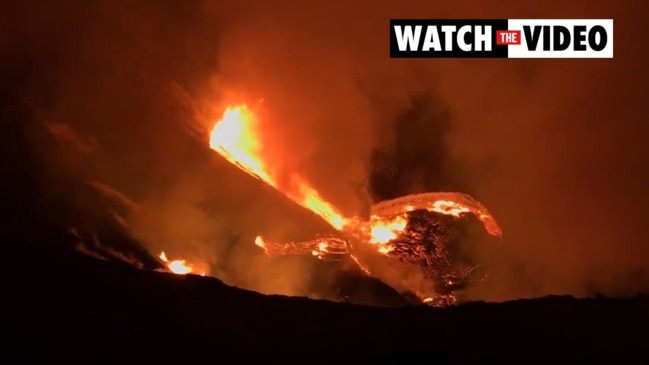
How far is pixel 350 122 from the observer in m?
17.2

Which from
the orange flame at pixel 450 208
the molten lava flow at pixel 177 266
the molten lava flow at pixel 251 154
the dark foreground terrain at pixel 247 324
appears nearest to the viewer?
the dark foreground terrain at pixel 247 324

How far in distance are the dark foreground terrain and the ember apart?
4.58 meters

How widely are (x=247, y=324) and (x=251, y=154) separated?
6.77m

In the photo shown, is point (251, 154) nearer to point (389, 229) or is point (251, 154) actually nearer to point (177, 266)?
point (177, 266)

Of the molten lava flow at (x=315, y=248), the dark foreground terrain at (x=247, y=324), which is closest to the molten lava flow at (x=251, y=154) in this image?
the molten lava flow at (x=315, y=248)

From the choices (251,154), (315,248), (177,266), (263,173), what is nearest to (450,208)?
(315,248)

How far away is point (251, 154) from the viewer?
55.1 ft

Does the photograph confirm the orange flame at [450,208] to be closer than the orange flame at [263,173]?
Yes

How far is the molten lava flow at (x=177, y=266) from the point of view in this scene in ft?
50.8

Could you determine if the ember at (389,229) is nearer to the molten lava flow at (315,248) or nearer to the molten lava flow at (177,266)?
the molten lava flow at (315,248)

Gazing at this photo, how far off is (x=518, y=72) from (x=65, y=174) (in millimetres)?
10297

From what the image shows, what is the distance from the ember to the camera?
16016 mm

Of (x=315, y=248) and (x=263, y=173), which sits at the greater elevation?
(x=263, y=173)

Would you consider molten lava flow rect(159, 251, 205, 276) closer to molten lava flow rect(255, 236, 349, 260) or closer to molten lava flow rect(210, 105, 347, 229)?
molten lava flow rect(255, 236, 349, 260)
